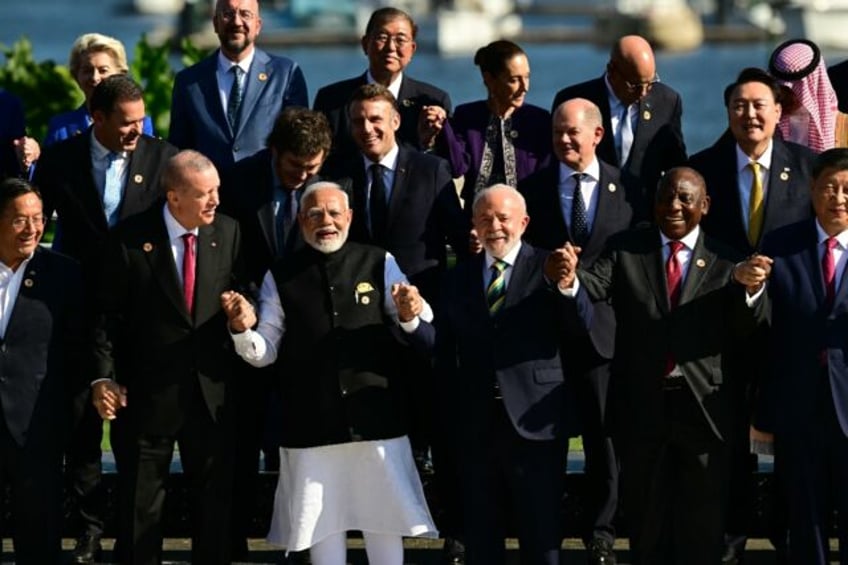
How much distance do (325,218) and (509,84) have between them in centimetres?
125

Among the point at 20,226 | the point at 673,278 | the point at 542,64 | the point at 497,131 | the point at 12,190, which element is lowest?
the point at 673,278

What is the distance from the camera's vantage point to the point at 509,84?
329 inches

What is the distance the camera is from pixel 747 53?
2790 inches

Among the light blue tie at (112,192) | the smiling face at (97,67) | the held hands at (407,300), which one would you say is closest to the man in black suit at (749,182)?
the held hands at (407,300)

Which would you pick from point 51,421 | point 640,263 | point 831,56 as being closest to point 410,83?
point 640,263

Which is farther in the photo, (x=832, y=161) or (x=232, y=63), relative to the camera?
(x=232, y=63)

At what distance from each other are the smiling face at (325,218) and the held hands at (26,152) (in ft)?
4.74

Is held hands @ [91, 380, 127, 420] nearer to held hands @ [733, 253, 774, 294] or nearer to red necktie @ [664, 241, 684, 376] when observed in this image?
red necktie @ [664, 241, 684, 376]

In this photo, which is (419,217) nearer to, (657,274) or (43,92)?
(657,274)

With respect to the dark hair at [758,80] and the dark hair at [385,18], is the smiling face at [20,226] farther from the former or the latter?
the dark hair at [758,80]

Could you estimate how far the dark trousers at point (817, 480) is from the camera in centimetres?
750

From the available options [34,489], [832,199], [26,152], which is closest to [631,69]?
[832,199]

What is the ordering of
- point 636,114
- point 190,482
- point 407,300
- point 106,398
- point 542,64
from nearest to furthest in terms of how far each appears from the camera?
point 407,300 → point 106,398 → point 190,482 → point 636,114 → point 542,64

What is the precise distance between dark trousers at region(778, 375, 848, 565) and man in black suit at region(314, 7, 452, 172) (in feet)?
7.22
